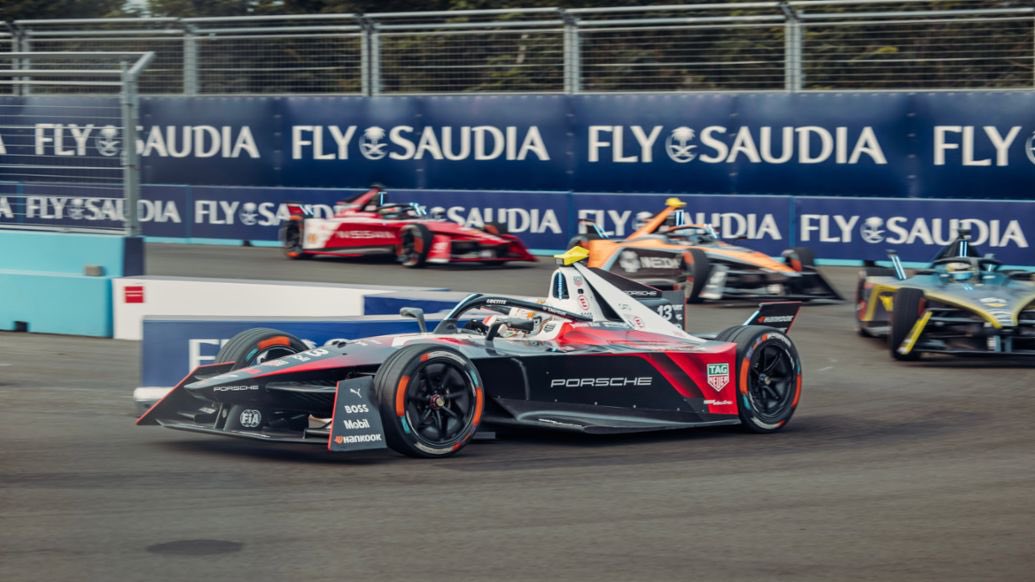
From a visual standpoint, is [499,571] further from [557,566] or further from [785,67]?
[785,67]

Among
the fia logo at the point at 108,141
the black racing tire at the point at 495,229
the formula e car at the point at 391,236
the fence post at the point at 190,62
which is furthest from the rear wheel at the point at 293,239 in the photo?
the fia logo at the point at 108,141

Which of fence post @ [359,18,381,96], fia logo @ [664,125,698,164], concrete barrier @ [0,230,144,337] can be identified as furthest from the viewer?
fence post @ [359,18,381,96]

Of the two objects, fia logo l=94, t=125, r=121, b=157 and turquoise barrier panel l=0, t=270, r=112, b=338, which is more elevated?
fia logo l=94, t=125, r=121, b=157

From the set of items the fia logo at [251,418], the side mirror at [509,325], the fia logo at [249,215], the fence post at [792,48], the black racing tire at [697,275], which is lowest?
the fia logo at [251,418]

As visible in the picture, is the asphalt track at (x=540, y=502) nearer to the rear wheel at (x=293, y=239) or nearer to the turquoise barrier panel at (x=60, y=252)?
the turquoise barrier panel at (x=60, y=252)

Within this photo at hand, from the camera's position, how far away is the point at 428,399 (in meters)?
7.75

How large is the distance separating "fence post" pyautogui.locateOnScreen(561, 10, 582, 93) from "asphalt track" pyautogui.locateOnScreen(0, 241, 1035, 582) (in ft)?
42.9

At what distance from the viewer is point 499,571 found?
5.51 m

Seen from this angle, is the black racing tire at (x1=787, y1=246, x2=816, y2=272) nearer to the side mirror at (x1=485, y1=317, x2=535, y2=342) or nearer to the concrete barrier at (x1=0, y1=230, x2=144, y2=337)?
the concrete barrier at (x1=0, y1=230, x2=144, y2=337)

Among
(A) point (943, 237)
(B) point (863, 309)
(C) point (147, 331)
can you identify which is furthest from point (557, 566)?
(A) point (943, 237)

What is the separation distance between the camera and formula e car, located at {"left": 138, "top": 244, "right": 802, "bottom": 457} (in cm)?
768

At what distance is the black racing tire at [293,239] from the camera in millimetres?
20984

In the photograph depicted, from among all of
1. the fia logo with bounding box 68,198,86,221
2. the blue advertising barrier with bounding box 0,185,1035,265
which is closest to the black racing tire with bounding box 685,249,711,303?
the blue advertising barrier with bounding box 0,185,1035,265

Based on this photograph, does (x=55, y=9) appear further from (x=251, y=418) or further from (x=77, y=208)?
(x=251, y=418)
